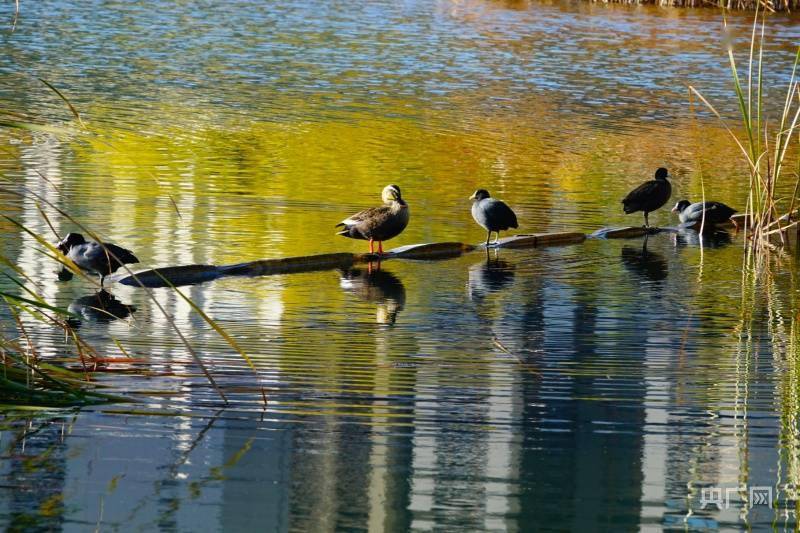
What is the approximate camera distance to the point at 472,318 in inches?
325

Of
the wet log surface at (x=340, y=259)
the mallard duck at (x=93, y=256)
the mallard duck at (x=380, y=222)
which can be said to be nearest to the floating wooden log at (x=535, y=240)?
the wet log surface at (x=340, y=259)

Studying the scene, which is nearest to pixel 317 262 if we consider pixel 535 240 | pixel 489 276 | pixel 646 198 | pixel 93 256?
pixel 489 276

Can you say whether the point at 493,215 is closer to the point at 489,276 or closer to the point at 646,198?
the point at 489,276

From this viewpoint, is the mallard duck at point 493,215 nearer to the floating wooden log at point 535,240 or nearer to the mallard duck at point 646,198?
the floating wooden log at point 535,240

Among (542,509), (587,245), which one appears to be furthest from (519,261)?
(542,509)

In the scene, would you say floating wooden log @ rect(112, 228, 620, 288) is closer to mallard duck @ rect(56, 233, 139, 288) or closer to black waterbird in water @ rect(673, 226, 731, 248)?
mallard duck @ rect(56, 233, 139, 288)

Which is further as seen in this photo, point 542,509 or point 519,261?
point 519,261

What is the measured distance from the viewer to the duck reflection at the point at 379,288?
8375mm

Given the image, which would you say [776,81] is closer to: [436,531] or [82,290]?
[82,290]

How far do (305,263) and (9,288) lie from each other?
2195mm

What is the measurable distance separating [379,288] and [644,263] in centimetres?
244

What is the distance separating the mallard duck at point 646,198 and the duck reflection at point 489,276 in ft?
5.91

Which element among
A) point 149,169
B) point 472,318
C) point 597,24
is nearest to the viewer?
point 472,318

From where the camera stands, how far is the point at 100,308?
7637mm
